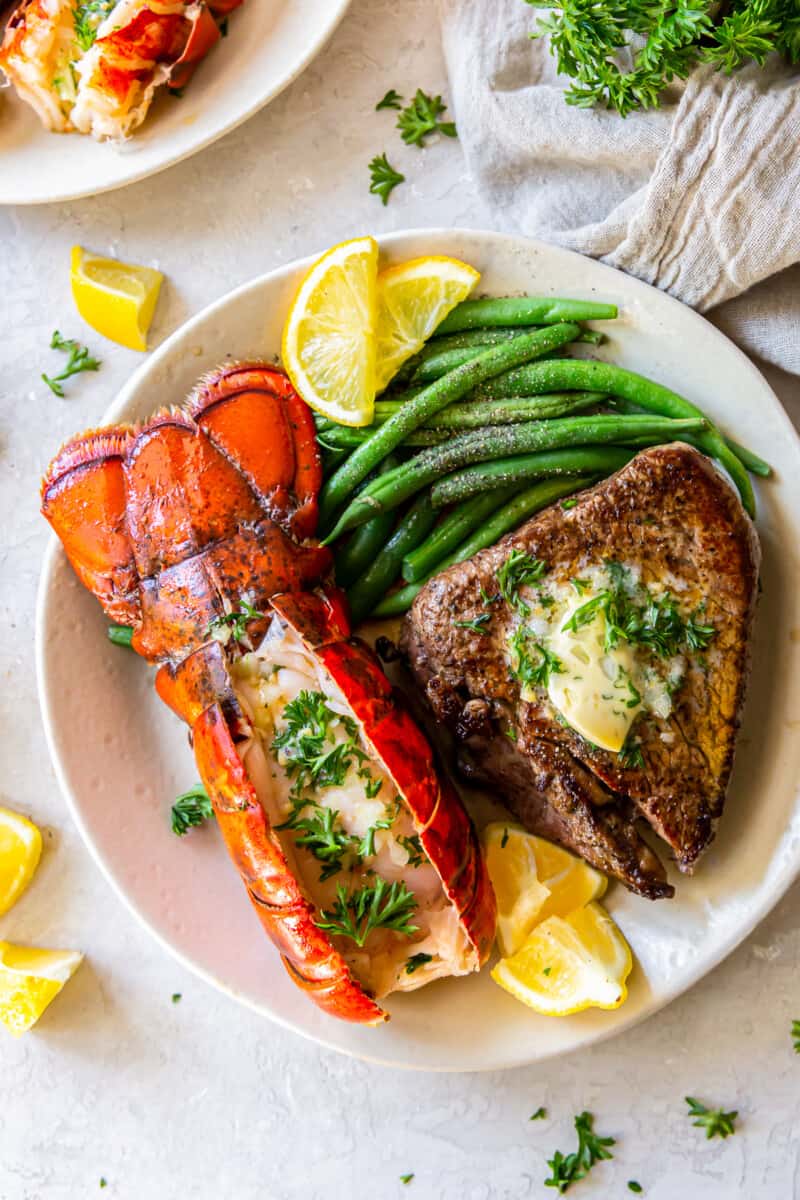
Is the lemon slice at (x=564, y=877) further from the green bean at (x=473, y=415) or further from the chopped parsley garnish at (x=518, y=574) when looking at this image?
the green bean at (x=473, y=415)

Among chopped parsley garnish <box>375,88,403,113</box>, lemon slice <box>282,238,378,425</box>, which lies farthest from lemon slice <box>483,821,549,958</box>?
chopped parsley garnish <box>375,88,403,113</box>

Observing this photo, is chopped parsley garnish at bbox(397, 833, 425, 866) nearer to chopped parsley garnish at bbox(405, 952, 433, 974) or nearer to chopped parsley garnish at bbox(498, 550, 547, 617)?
chopped parsley garnish at bbox(405, 952, 433, 974)

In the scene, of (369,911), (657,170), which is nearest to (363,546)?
(369,911)

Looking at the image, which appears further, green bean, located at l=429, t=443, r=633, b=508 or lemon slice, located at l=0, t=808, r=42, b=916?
lemon slice, located at l=0, t=808, r=42, b=916

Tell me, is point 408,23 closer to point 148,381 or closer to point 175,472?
point 148,381

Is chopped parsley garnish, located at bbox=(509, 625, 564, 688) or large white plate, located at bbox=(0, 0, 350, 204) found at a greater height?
large white plate, located at bbox=(0, 0, 350, 204)

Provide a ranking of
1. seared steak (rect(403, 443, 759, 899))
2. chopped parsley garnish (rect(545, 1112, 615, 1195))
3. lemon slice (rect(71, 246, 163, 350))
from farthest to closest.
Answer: lemon slice (rect(71, 246, 163, 350)) < chopped parsley garnish (rect(545, 1112, 615, 1195)) < seared steak (rect(403, 443, 759, 899))

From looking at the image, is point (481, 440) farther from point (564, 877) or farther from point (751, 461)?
point (564, 877)

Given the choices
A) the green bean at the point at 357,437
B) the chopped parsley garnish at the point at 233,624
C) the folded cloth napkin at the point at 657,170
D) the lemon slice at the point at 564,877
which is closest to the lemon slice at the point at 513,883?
the lemon slice at the point at 564,877
